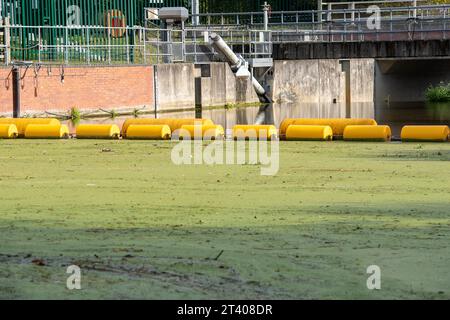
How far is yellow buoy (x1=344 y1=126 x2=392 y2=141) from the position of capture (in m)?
24.1

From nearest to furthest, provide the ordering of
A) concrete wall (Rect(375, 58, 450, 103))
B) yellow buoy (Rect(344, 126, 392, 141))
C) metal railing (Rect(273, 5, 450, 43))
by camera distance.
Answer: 1. yellow buoy (Rect(344, 126, 392, 141))
2. metal railing (Rect(273, 5, 450, 43))
3. concrete wall (Rect(375, 58, 450, 103))

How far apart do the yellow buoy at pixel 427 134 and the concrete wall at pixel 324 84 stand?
26.8 m

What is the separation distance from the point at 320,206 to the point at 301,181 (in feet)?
9.85

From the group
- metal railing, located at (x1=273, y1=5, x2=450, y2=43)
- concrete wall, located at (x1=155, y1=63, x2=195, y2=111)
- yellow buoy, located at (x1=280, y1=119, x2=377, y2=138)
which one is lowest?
yellow buoy, located at (x1=280, y1=119, x2=377, y2=138)

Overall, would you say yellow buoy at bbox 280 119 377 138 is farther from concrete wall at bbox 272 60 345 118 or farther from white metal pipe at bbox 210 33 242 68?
concrete wall at bbox 272 60 345 118

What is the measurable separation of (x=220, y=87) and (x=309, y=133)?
2422cm

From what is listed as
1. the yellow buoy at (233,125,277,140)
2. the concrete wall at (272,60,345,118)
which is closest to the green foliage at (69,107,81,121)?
the yellow buoy at (233,125,277,140)

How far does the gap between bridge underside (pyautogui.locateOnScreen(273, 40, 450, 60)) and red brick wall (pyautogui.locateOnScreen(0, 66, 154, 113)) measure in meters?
8.75

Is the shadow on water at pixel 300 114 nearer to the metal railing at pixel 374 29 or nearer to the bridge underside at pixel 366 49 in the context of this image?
the bridge underside at pixel 366 49

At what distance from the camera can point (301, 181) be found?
16.6m
